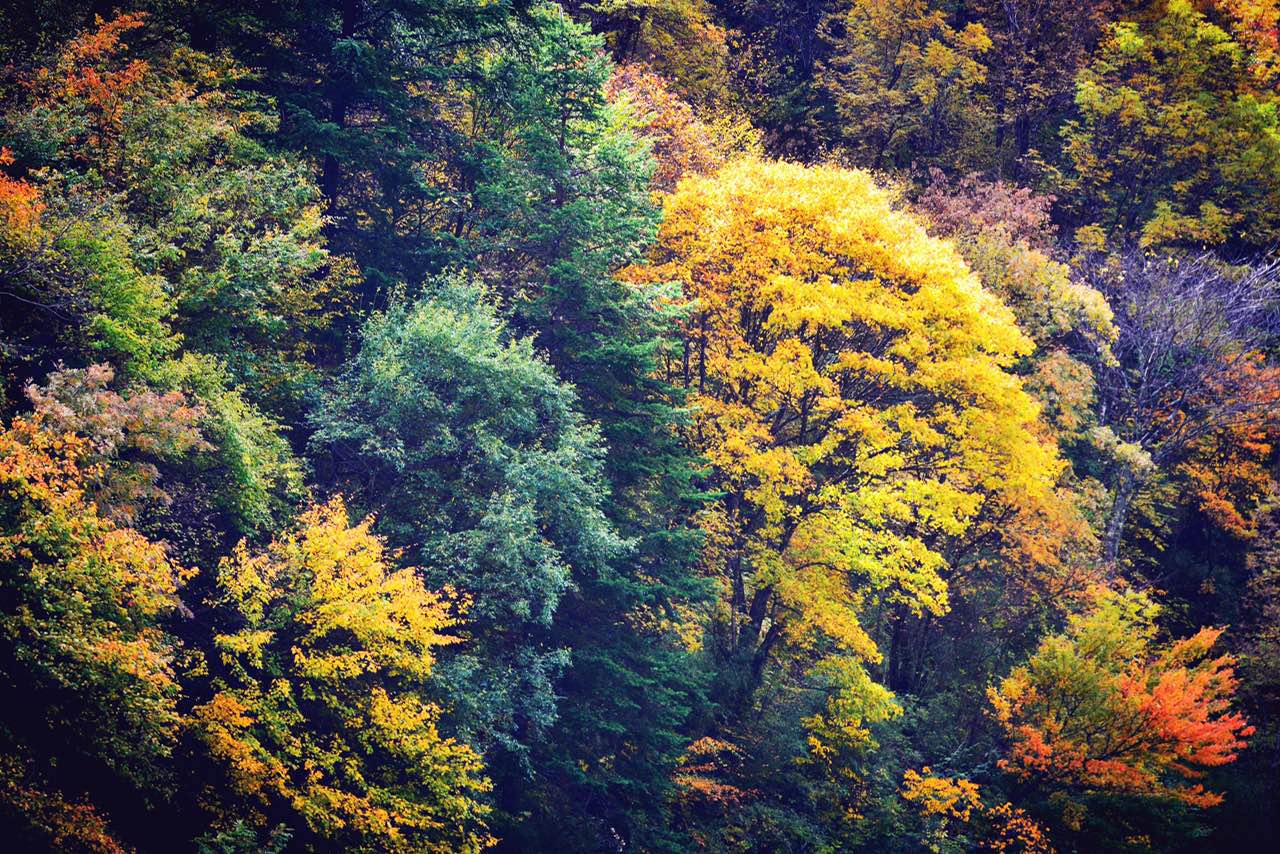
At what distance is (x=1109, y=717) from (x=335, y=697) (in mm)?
16723

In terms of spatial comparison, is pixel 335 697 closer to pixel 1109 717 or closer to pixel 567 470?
pixel 567 470

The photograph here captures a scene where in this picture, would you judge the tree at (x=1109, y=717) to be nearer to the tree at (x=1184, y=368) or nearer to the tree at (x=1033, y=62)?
the tree at (x=1184, y=368)

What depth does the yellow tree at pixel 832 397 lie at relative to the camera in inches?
870

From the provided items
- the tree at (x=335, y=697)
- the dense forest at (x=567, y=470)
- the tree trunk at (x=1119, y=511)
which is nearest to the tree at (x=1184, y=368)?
the tree trunk at (x=1119, y=511)

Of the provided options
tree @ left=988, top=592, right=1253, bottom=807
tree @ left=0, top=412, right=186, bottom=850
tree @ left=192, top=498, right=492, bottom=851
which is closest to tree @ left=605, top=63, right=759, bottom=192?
tree @ left=192, top=498, right=492, bottom=851

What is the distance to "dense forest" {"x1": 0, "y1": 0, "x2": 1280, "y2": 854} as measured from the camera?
568 inches

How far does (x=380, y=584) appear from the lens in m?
15.9

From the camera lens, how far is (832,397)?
22.8 meters

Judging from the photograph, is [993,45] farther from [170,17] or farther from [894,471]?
[170,17]

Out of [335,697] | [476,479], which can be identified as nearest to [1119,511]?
[476,479]

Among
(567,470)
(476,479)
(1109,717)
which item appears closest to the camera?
(476,479)

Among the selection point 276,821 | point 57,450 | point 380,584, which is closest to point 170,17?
point 57,450

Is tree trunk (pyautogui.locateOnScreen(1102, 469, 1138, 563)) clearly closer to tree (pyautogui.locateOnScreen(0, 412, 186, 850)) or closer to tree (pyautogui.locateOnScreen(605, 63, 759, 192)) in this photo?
tree (pyautogui.locateOnScreen(605, 63, 759, 192))

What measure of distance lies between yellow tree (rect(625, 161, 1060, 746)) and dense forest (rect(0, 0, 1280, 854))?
0.42 ft
